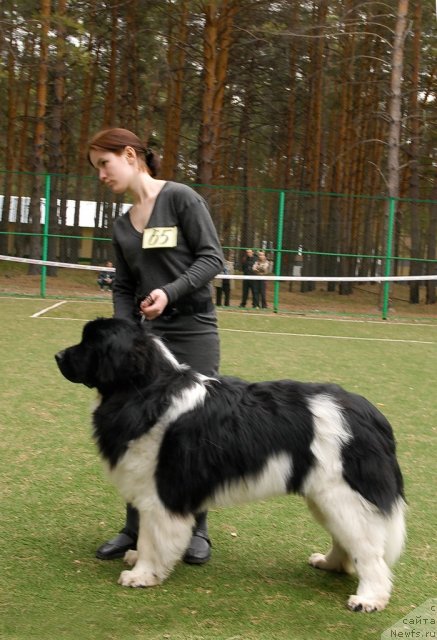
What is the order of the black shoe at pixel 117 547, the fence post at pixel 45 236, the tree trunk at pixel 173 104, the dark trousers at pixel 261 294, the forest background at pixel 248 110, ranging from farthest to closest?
the tree trunk at pixel 173 104
the forest background at pixel 248 110
the dark trousers at pixel 261 294
the fence post at pixel 45 236
the black shoe at pixel 117 547

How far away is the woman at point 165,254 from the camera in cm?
353

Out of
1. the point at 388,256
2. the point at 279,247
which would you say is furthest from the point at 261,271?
the point at 388,256

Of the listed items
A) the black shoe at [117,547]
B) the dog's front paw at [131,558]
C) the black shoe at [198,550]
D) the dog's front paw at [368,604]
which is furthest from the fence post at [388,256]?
the dog's front paw at [368,604]

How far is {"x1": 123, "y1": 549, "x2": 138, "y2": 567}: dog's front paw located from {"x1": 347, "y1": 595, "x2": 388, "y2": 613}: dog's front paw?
1083mm

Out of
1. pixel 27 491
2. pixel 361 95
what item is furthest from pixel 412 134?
pixel 27 491

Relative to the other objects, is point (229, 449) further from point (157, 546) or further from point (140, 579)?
point (140, 579)

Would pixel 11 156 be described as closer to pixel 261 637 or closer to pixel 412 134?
pixel 412 134

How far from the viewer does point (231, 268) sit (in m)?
17.3

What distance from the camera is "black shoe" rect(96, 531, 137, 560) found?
12.1 feet

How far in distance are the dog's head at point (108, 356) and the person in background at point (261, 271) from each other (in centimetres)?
1345

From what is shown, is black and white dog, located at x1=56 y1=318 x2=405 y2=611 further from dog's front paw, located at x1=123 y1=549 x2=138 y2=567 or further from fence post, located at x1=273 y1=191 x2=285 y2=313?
fence post, located at x1=273 y1=191 x2=285 y2=313

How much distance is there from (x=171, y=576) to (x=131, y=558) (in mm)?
238

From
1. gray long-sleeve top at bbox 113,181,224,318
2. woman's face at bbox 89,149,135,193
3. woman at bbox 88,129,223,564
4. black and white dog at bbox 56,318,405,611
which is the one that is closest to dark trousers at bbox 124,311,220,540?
woman at bbox 88,129,223,564

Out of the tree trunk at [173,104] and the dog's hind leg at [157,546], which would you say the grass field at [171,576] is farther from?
the tree trunk at [173,104]
